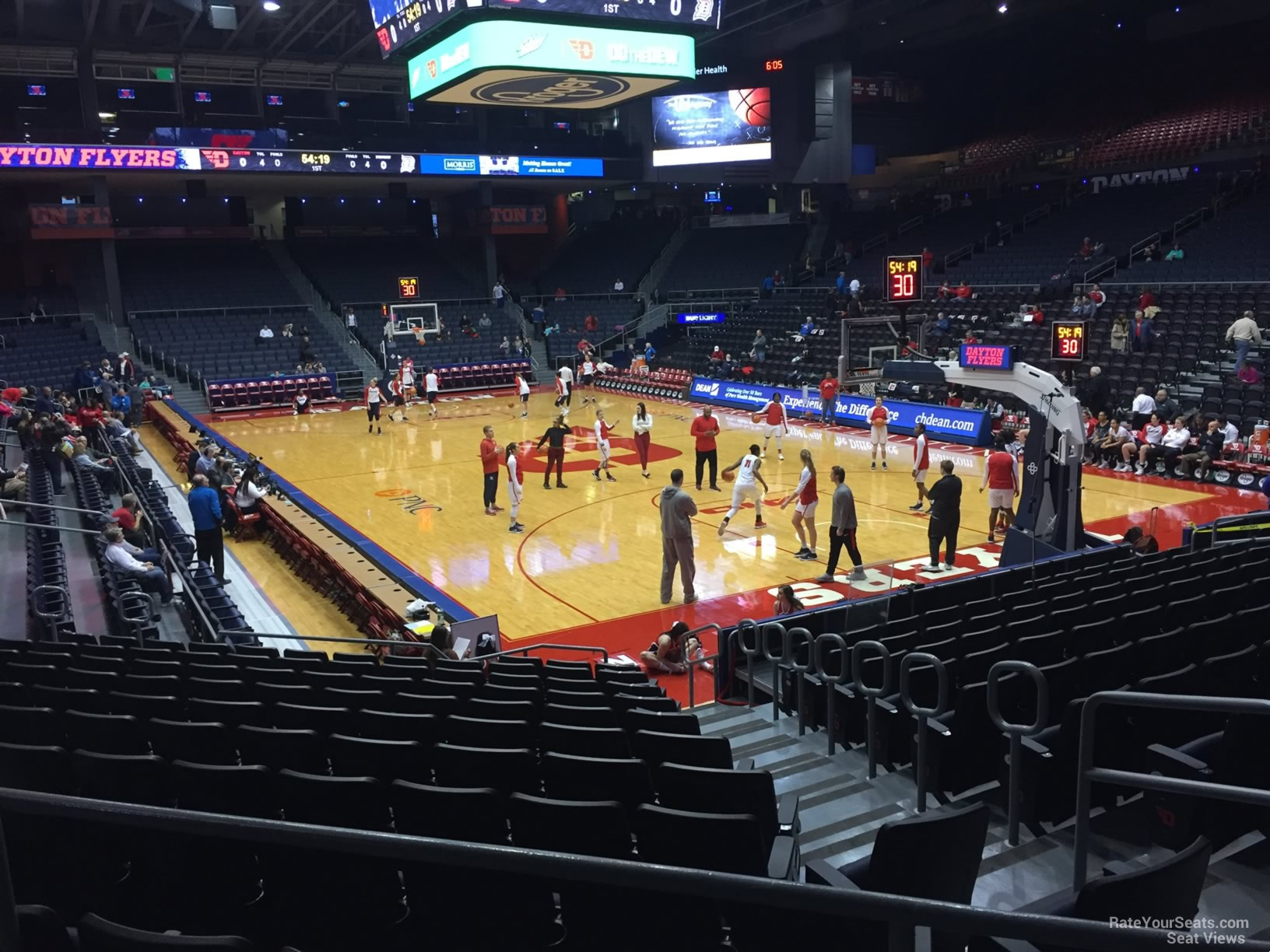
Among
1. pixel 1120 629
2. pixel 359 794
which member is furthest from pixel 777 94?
pixel 359 794

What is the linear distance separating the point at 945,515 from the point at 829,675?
698cm

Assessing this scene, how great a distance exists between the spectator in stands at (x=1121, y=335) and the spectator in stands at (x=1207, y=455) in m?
5.15

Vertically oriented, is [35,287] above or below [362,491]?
above

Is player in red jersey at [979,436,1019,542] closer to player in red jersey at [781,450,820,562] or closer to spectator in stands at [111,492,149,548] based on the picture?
player in red jersey at [781,450,820,562]

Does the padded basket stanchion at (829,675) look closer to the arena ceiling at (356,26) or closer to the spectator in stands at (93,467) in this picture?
the spectator in stands at (93,467)

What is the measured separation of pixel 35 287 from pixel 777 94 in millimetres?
29099

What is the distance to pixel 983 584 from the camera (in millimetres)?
10289

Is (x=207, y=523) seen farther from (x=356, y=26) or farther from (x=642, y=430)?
(x=356, y=26)

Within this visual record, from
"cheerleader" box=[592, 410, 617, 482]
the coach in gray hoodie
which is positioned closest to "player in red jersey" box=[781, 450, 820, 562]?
the coach in gray hoodie

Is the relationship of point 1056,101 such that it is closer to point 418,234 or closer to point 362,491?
point 418,234

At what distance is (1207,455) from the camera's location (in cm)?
1889

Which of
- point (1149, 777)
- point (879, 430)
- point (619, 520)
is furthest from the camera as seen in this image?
point (879, 430)

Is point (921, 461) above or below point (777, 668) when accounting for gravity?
above

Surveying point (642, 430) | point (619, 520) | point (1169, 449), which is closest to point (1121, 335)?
point (1169, 449)
